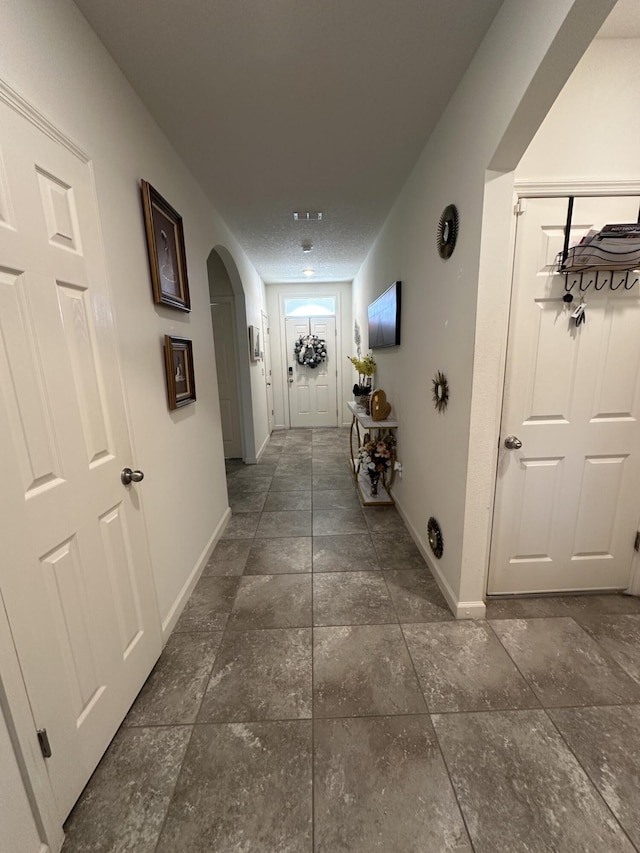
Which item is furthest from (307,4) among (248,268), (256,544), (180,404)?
(248,268)

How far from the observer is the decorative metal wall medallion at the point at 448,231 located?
1.62m

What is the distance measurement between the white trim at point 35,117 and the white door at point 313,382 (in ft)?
16.1

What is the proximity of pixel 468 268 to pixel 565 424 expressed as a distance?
0.90 meters

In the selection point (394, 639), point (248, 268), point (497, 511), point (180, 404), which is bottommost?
point (394, 639)

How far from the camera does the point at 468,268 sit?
151 cm

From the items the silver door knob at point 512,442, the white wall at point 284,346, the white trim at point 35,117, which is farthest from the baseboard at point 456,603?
the white wall at point 284,346

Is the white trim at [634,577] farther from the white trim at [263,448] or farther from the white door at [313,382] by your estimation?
the white door at [313,382]

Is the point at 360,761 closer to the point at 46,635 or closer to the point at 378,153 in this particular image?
the point at 46,635

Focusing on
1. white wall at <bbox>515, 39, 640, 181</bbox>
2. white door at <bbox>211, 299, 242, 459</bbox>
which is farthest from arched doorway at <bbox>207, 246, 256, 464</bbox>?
white wall at <bbox>515, 39, 640, 181</bbox>

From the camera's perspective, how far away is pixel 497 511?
1.76 m

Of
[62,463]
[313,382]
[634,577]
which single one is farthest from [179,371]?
[313,382]

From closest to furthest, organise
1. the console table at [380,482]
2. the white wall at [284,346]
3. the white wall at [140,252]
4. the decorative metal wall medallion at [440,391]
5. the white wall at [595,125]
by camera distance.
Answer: the white wall at [140,252], the white wall at [595,125], the decorative metal wall medallion at [440,391], the console table at [380,482], the white wall at [284,346]

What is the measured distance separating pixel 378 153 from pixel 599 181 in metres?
1.17

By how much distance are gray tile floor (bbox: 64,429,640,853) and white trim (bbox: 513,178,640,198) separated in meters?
2.00
